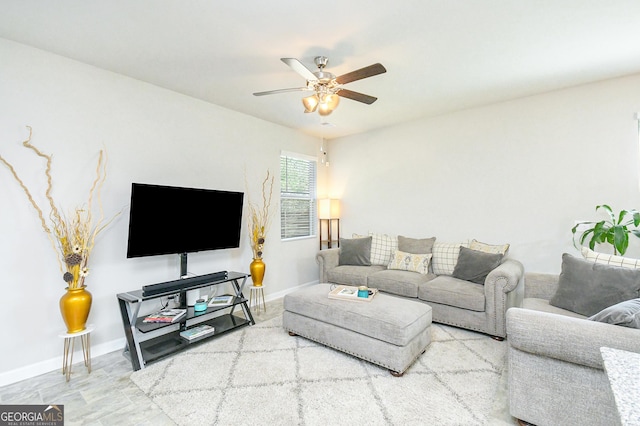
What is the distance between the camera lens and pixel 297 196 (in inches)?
195

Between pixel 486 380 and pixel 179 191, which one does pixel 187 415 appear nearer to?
pixel 179 191

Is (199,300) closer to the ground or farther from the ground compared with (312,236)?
closer to the ground

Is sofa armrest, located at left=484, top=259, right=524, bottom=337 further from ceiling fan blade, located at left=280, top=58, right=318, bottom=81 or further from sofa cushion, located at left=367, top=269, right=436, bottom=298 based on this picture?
ceiling fan blade, located at left=280, top=58, right=318, bottom=81

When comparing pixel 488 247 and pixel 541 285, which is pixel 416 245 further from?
pixel 541 285

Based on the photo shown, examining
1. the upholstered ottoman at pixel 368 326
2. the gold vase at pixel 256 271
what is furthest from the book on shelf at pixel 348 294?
the gold vase at pixel 256 271

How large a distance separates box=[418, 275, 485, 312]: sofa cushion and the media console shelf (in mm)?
2031

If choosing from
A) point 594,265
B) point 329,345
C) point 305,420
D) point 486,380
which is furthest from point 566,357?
point 329,345

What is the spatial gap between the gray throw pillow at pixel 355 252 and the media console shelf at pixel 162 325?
1.59 m

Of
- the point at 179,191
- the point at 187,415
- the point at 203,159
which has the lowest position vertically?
the point at 187,415

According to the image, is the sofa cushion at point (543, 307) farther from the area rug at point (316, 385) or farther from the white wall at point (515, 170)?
Answer: the white wall at point (515, 170)

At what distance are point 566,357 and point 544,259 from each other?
227cm

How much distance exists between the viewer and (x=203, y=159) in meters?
3.62

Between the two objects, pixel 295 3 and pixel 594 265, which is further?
pixel 594 265

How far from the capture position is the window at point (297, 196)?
4.71 metres
